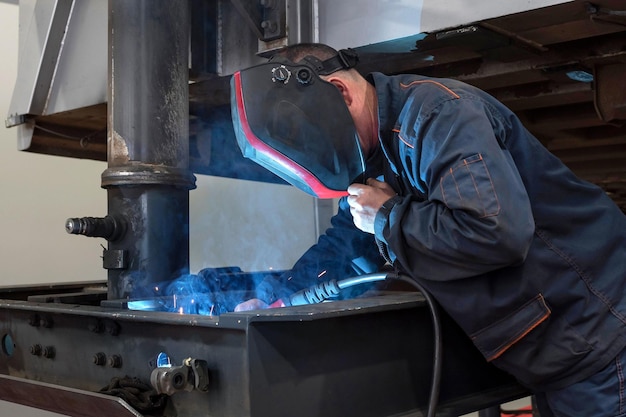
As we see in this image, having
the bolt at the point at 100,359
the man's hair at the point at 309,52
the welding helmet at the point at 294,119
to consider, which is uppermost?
the man's hair at the point at 309,52

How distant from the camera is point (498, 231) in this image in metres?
1.11

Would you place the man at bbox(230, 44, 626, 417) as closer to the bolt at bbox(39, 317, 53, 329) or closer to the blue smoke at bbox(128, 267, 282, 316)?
the blue smoke at bbox(128, 267, 282, 316)

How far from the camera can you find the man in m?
1.14

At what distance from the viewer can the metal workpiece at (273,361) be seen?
1.08 metres

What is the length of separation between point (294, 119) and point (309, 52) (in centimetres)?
22

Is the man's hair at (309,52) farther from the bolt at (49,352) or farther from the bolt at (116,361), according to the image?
the bolt at (49,352)

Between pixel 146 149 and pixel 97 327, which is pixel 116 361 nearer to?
pixel 97 327

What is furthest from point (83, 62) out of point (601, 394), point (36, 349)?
point (601, 394)

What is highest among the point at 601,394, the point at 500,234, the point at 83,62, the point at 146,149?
the point at 83,62

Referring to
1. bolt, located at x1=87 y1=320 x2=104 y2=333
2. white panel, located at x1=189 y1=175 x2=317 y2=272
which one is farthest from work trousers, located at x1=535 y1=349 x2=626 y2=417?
white panel, located at x1=189 y1=175 x2=317 y2=272

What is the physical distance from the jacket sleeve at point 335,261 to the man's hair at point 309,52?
472 mm

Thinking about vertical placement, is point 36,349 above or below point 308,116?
below

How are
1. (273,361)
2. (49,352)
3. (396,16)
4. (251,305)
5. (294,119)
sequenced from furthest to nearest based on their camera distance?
(396,16)
(251,305)
(49,352)
(294,119)
(273,361)

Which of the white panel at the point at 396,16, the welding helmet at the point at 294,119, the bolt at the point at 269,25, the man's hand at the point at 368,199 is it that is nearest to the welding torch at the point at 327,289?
the man's hand at the point at 368,199
